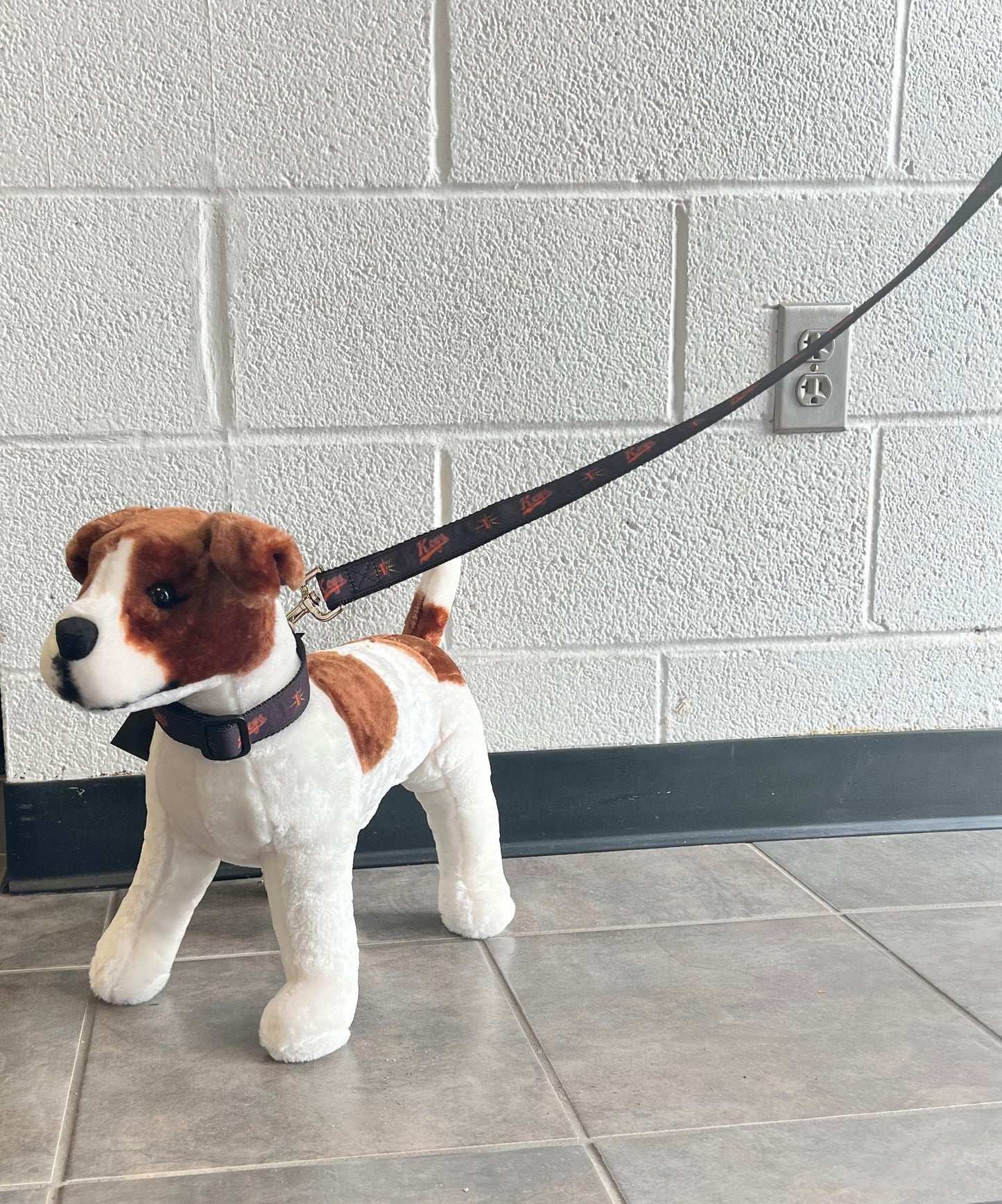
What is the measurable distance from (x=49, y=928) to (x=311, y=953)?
508mm

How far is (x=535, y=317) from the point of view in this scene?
1635 mm

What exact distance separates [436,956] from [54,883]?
60 cm

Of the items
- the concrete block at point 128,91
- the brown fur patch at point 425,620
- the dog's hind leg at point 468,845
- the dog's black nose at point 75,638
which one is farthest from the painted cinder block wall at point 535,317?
the dog's black nose at point 75,638

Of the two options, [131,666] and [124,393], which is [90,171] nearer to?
[124,393]

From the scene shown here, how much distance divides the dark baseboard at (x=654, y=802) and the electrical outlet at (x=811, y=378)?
50 centimetres

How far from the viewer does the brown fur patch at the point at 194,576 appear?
1.00 metres

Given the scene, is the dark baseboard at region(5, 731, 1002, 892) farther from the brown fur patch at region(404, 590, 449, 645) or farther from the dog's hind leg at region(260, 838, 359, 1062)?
the dog's hind leg at region(260, 838, 359, 1062)

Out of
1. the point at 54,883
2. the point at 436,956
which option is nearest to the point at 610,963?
the point at 436,956

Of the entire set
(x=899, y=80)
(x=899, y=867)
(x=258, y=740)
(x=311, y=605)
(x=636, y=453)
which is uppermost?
(x=899, y=80)

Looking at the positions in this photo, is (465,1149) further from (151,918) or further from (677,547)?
(677,547)

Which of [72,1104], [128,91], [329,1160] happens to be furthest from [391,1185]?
[128,91]

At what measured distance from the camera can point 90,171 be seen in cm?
151

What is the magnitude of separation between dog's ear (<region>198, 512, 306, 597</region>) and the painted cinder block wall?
1.97ft

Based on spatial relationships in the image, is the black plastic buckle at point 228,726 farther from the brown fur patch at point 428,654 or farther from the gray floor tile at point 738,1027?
the gray floor tile at point 738,1027
